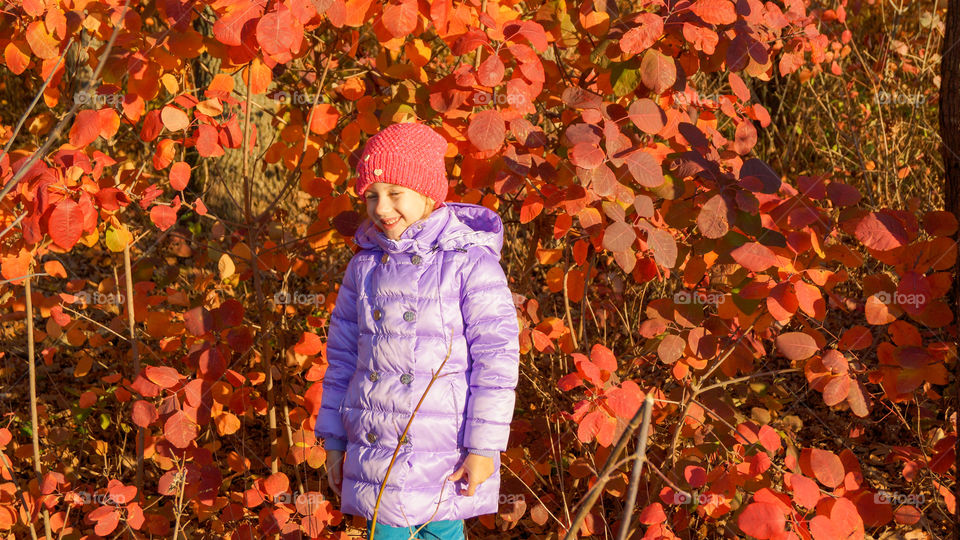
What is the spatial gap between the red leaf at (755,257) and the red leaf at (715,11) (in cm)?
58

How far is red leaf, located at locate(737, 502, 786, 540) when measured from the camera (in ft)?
5.82

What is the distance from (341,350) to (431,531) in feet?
1.76

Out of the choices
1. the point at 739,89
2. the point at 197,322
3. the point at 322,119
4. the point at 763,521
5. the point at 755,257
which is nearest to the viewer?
the point at 763,521

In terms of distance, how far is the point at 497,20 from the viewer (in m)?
2.24

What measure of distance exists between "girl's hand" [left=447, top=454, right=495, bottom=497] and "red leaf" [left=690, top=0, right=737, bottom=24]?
1248mm

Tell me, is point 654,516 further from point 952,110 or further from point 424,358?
point 952,110

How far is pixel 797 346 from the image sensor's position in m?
2.01

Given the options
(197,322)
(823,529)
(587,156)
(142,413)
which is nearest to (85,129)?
(197,322)

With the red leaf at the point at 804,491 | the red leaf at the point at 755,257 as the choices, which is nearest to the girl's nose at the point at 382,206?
the red leaf at the point at 755,257

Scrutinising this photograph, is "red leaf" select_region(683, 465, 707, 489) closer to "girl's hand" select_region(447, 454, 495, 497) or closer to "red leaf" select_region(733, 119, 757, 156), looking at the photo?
"girl's hand" select_region(447, 454, 495, 497)

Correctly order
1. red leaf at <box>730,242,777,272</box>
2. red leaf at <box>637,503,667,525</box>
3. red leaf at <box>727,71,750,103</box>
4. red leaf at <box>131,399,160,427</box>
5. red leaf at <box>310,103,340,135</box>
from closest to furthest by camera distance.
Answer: red leaf at <box>730,242,777,272</box> → red leaf at <box>637,503,667,525</box> → red leaf at <box>727,71,750,103</box> → red leaf at <box>131,399,160,427</box> → red leaf at <box>310,103,340,135</box>

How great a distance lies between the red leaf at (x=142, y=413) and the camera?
229 cm

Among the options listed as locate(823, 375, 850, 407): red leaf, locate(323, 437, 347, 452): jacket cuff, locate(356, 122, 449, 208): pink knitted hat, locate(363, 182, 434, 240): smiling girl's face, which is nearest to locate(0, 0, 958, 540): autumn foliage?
locate(823, 375, 850, 407): red leaf

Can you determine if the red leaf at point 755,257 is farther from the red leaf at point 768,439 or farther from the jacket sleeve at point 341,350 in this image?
the jacket sleeve at point 341,350
